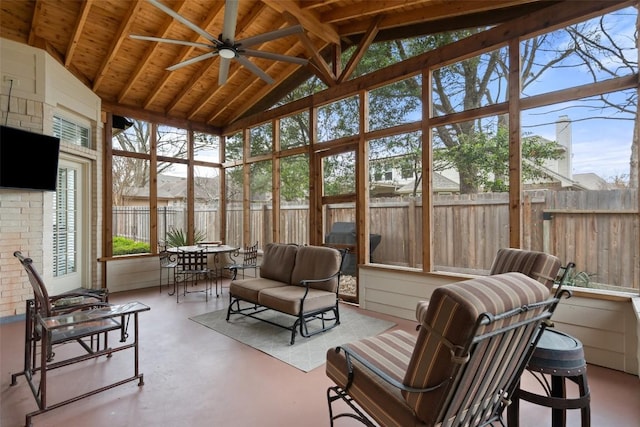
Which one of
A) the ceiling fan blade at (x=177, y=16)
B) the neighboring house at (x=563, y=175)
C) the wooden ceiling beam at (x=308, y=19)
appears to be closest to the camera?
the ceiling fan blade at (x=177, y=16)

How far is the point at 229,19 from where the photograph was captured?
2.91m

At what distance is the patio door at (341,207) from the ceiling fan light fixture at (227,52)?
2.18m

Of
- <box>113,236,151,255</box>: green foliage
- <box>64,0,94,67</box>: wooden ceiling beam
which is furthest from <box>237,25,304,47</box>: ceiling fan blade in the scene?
<box>113,236,151,255</box>: green foliage

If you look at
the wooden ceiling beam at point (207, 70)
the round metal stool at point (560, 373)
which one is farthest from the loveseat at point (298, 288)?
the wooden ceiling beam at point (207, 70)

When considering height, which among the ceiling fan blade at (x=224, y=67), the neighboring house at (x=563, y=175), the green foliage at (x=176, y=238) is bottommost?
the green foliage at (x=176, y=238)

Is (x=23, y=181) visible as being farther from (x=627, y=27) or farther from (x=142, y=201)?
(x=627, y=27)

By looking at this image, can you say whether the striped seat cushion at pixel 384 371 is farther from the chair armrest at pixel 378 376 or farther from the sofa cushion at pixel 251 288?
the sofa cushion at pixel 251 288

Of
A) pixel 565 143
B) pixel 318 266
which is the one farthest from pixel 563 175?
pixel 318 266

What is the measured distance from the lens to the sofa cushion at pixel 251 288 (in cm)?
388

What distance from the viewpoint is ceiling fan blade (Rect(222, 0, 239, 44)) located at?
2775 millimetres

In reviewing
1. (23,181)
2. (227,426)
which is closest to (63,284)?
(23,181)

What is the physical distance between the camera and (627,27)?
2906mm

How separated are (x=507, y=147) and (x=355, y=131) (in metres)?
2.09

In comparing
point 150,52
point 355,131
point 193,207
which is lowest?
point 193,207
